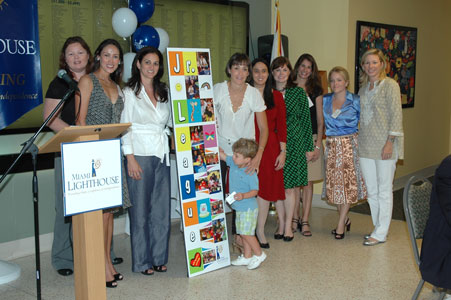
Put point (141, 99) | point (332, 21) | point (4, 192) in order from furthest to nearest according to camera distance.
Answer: point (332, 21), point (4, 192), point (141, 99)

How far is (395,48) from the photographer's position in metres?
6.66

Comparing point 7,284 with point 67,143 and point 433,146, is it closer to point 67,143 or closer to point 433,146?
point 67,143

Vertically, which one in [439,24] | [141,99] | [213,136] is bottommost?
[213,136]

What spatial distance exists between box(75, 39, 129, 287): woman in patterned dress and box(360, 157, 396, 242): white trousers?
7.06 ft

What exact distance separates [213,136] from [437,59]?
563 centimetres

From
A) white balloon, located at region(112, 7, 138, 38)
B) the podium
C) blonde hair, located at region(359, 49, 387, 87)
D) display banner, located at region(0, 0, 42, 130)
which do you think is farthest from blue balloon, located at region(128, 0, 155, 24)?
the podium

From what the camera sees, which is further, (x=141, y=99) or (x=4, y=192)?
(x=4, y=192)

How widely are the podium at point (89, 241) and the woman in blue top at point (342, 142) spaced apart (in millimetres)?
2330

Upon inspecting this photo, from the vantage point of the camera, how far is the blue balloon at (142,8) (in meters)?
A: 4.36

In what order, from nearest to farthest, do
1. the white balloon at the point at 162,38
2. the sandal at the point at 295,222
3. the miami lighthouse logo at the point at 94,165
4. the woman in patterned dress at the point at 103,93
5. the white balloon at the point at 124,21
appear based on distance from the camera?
the miami lighthouse logo at the point at 94,165, the woman in patterned dress at the point at 103,93, the white balloon at the point at 124,21, the white balloon at the point at 162,38, the sandal at the point at 295,222

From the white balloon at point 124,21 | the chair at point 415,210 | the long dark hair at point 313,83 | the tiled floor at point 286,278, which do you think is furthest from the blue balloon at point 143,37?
the chair at point 415,210

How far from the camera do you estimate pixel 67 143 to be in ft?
7.68

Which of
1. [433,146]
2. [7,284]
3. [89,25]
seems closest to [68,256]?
[7,284]

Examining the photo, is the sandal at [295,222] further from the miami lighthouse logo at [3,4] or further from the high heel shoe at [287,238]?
the miami lighthouse logo at [3,4]
